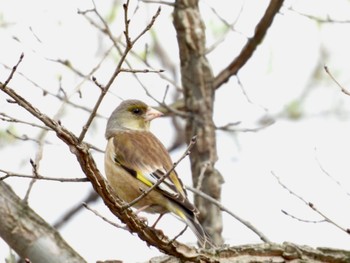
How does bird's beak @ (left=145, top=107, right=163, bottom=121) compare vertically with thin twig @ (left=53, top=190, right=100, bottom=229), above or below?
above

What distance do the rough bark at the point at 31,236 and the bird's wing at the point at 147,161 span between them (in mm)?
855

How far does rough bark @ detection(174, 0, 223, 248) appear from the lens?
27.0 feet

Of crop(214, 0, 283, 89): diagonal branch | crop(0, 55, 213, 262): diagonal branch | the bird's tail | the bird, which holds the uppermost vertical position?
crop(214, 0, 283, 89): diagonal branch

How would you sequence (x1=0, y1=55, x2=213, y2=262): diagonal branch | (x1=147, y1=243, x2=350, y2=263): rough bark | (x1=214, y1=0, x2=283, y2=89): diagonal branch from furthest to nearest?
1. (x1=214, y1=0, x2=283, y2=89): diagonal branch
2. (x1=147, y1=243, x2=350, y2=263): rough bark
3. (x1=0, y1=55, x2=213, y2=262): diagonal branch

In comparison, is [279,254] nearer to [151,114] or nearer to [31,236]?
[31,236]

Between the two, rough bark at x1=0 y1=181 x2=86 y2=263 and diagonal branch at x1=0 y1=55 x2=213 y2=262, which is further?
rough bark at x1=0 y1=181 x2=86 y2=263

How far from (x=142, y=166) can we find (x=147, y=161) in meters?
0.09

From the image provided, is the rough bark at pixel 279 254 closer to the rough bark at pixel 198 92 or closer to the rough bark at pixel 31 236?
the rough bark at pixel 31 236

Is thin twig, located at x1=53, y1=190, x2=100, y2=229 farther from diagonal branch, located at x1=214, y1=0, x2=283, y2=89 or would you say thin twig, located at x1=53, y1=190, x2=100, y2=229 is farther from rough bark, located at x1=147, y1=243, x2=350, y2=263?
rough bark, located at x1=147, y1=243, x2=350, y2=263

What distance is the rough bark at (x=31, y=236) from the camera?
6.10 m

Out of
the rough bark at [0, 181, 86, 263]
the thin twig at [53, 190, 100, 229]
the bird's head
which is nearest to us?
the rough bark at [0, 181, 86, 263]

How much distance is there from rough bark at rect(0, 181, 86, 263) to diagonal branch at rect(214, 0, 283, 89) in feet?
9.31

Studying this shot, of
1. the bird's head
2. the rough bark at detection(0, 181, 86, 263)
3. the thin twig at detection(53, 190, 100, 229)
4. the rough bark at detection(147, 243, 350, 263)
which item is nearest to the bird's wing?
the bird's head

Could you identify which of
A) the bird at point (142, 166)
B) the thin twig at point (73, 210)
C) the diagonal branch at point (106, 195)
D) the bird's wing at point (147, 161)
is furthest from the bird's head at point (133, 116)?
the diagonal branch at point (106, 195)
